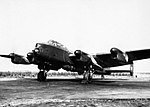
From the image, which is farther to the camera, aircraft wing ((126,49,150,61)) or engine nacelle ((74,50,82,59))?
aircraft wing ((126,49,150,61))

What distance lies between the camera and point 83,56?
2381cm

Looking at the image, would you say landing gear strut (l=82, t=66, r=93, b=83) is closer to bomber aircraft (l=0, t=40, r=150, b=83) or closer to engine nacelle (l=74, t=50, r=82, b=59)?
bomber aircraft (l=0, t=40, r=150, b=83)

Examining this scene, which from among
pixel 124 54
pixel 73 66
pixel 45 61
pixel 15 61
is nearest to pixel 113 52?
pixel 124 54

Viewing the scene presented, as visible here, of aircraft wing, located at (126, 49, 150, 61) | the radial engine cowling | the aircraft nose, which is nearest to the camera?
the radial engine cowling

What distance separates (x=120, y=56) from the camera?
22828mm

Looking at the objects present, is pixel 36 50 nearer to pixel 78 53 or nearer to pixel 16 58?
pixel 78 53

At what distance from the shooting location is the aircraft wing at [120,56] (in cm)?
2282

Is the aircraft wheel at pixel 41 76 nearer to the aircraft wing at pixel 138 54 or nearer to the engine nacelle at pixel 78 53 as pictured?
the engine nacelle at pixel 78 53

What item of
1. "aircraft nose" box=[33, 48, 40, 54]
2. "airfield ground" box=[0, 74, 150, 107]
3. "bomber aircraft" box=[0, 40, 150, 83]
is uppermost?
"aircraft nose" box=[33, 48, 40, 54]

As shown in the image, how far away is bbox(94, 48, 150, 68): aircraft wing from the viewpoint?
22817 mm

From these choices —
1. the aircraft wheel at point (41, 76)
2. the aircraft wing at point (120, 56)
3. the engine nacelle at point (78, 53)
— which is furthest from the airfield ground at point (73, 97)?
the aircraft wheel at point (41, 76)

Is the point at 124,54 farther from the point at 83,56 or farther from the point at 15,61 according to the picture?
the point at 15,61

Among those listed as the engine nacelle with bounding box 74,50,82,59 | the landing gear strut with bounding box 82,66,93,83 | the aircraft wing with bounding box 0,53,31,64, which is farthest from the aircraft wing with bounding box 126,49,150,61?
the aircraft wing with bounding box 0,53,31,64

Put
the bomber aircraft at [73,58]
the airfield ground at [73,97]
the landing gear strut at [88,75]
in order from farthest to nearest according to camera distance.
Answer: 1. the landing gear strut at [88,75]
2. the bomber aircraft at [73,58]
3. the airfield ground at [73,97]
